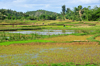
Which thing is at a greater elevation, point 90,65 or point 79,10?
point 79,10

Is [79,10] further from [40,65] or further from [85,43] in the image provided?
[40,65]

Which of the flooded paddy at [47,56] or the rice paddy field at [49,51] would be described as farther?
the flooded paddy at [47,56]

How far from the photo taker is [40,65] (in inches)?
303

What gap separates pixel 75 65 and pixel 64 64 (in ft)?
2.07

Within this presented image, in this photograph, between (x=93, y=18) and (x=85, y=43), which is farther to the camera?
(x=93, y=18)

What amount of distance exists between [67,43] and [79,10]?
64.2m

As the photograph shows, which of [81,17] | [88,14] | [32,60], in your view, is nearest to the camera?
[32,60]

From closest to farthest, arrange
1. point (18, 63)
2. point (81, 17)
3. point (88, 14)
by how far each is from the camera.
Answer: point (18, 63) → point (88, 14) → point (81, 17)

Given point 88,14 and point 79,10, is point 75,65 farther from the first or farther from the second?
point 79,10

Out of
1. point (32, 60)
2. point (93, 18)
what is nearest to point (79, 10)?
point (93, 18)

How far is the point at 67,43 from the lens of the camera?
1491 cm

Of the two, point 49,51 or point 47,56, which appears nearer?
point 47,56

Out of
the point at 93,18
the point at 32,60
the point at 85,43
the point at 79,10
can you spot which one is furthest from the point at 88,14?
the point at 32,60

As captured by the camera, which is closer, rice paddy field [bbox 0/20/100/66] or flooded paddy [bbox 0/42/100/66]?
rice paddy field [bbox 0/20/100/66]
